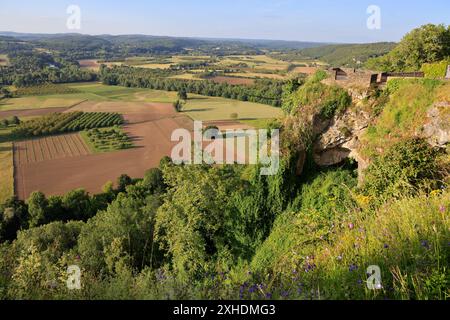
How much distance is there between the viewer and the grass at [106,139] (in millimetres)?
49031

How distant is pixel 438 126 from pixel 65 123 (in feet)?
200

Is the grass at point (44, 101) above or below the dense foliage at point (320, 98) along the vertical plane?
above

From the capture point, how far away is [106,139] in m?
52.9

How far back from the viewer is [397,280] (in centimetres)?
344

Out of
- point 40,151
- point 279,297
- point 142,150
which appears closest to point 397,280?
point 279,297

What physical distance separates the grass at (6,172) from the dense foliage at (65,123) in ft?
18.2

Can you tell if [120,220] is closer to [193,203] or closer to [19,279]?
[193,203]

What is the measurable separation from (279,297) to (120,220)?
17.8 metres

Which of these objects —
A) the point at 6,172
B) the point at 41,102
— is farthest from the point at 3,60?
the point at 6,172

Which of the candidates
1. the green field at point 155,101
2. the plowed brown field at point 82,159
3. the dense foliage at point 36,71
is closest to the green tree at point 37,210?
the plowed brown field at point 82,159

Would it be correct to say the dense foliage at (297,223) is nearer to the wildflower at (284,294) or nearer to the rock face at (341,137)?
the wildflower at (284,294)

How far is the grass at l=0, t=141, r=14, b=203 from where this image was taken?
34.4m

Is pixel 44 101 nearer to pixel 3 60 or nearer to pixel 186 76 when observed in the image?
pixel 186 76

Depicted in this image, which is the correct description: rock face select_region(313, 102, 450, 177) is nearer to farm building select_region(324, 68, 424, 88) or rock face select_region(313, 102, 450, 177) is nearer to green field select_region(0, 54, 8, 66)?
farm building select_region(324, 68, 424, 88)
